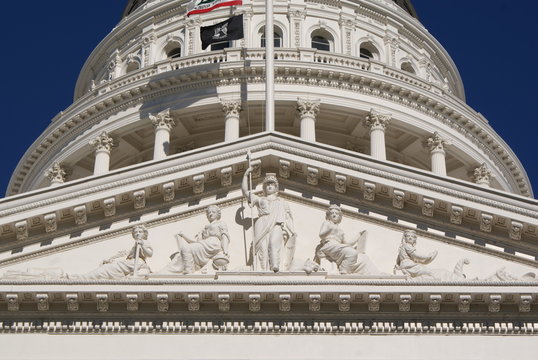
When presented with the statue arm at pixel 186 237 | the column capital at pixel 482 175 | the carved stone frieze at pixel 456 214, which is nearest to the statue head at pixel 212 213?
the statue arm at pixel 186 237

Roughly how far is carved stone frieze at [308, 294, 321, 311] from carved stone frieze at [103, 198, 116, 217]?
4.36 meters

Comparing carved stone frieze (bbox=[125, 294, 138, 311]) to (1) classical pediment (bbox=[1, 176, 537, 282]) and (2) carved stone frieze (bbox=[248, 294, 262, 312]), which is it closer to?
(1) classical pediment (bbox=[1, 176, 537, 282])

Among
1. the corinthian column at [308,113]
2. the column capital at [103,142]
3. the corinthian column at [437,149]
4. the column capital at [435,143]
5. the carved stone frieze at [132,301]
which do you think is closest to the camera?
the carved stone frieze at [132,301]

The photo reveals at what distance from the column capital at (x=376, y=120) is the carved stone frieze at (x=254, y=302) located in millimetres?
23914

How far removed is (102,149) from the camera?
4744 centimetres

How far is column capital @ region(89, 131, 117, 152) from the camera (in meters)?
47.6

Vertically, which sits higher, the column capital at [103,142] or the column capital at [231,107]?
the column capital at [231,107]

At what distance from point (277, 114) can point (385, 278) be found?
24.1 meters

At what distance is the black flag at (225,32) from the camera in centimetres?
4253

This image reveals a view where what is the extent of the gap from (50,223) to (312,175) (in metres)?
4.95

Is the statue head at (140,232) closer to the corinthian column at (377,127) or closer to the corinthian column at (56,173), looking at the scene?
the corinthian column at (377,127)

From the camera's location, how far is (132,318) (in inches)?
914

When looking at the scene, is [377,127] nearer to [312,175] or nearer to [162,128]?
[162,128]

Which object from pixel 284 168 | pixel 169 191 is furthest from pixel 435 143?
pixel 169 191
